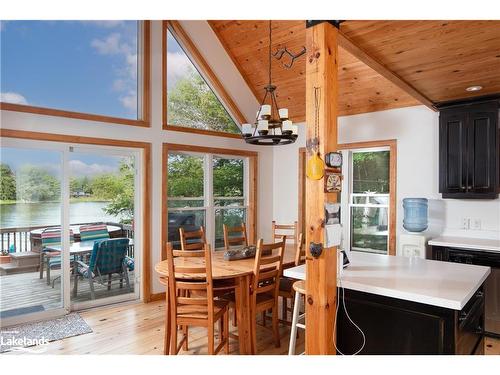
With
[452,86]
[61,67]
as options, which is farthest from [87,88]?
[452,86]

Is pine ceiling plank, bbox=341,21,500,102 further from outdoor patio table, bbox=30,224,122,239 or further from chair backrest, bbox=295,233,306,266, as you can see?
outdoor patio table, bbox=30,224,122,239

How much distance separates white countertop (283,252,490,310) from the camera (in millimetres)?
1835

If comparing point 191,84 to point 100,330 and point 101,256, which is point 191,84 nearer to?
point 101,256

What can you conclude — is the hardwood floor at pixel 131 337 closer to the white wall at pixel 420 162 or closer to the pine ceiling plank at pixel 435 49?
the white wall at pixel 420 162

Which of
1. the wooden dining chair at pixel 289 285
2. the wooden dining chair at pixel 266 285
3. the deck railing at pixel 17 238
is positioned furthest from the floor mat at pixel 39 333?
the wooden dining chair at pixel 289 285

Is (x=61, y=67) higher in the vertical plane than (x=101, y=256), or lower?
higher

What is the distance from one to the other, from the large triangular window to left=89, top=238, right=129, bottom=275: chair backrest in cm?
174

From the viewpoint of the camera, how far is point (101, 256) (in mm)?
4391

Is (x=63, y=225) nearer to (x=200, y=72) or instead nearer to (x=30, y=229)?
(x=30, y=229)

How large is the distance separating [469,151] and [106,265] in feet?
15.1

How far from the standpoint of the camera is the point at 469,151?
13.0 feet

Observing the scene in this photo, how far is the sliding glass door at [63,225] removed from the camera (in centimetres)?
386

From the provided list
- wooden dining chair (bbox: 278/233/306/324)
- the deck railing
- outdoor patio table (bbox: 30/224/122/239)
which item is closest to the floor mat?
the deck railing
